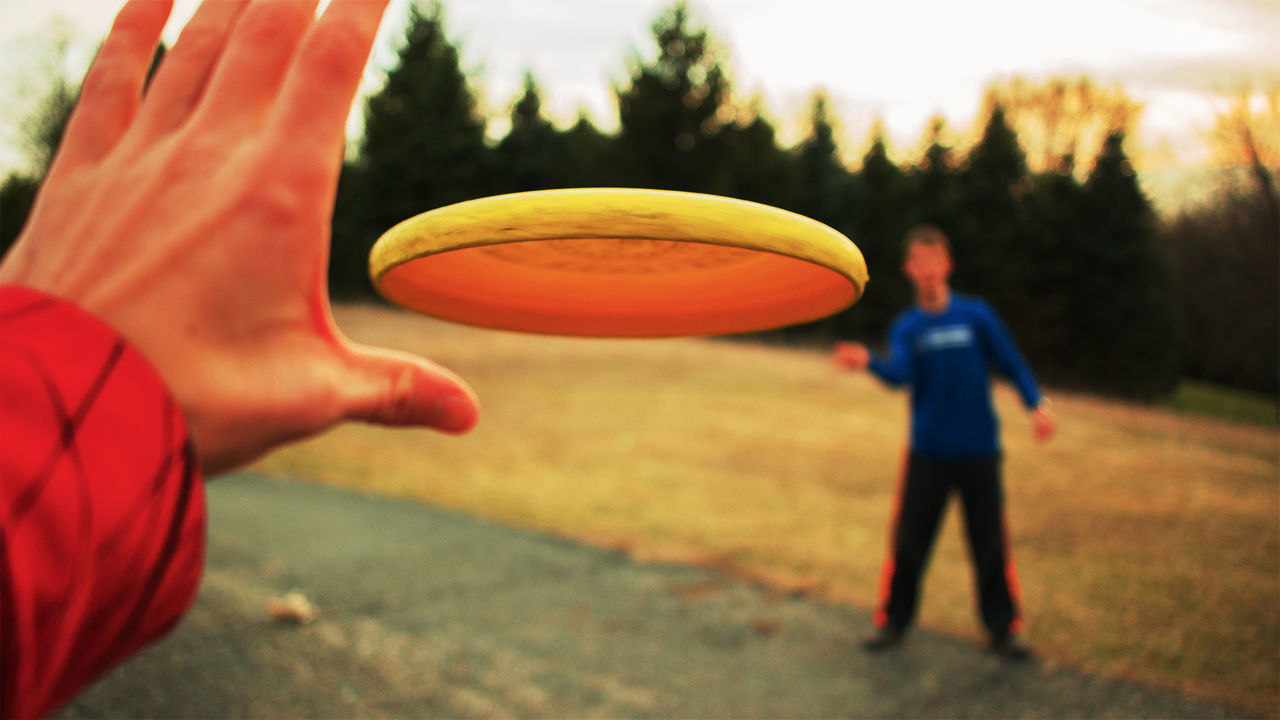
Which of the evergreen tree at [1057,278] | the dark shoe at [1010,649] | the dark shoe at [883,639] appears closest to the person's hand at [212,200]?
the dark shoe at [883,639]

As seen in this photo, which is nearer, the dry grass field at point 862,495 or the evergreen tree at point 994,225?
the dry grass field at point 862,495

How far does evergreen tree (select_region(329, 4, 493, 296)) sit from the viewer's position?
32281 mm

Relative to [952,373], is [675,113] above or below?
above

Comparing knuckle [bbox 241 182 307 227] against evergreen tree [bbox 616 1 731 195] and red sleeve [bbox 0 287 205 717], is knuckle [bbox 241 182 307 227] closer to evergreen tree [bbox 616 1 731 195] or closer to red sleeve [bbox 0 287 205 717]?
red sleeve [bbox 0 287 205 717]

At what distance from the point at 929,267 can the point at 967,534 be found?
67.6 inches

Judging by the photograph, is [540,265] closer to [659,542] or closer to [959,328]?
[959,328]

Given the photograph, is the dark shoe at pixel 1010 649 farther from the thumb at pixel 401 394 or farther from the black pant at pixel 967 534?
the thumb at pixel 401 394

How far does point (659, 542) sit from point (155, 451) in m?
6.69

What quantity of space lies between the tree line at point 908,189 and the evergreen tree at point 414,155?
85 millimetres

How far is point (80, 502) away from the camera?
574mm

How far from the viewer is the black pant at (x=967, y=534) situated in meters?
4.79

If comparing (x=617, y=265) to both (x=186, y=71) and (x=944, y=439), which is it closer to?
(x=186, y=71)

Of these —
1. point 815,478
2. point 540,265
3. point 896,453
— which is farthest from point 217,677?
point 896,453

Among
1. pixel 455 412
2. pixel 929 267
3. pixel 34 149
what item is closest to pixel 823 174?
pixel 34 149
